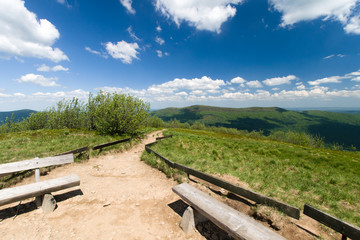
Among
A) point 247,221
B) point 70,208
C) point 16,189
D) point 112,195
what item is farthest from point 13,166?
point 247,221

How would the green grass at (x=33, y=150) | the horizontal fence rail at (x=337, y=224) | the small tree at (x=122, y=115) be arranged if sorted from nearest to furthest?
the horizontal fence rail at (x=337, y=224)
the green grass at (x=33, y=150)
the small tree at (x=122, y=115)

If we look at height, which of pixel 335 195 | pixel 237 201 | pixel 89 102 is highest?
pixel 89 102

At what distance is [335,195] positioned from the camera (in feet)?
23.2

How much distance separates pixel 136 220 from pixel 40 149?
1089 cm

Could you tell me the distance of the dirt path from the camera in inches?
149

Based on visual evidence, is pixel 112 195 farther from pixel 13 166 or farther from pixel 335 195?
pixel 335 195

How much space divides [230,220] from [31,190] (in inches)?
221

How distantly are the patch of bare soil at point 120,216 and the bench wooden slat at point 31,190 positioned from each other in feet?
2.01

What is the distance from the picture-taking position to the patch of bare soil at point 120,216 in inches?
150

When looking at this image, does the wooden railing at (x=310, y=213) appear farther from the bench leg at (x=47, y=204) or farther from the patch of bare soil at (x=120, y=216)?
the bench leg at (x=47, y=204)

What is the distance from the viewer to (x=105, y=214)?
4.52 meters

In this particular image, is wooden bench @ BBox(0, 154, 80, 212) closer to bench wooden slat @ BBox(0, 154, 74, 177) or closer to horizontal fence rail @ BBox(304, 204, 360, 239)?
bench wooden slat @ BBox(0, 154, 74, 177)

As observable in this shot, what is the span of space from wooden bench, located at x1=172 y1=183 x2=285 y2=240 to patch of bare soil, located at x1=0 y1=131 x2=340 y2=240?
2.62 ft

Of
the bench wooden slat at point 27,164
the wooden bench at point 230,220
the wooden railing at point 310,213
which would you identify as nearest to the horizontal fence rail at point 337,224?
the wooden railing at point 310,213
